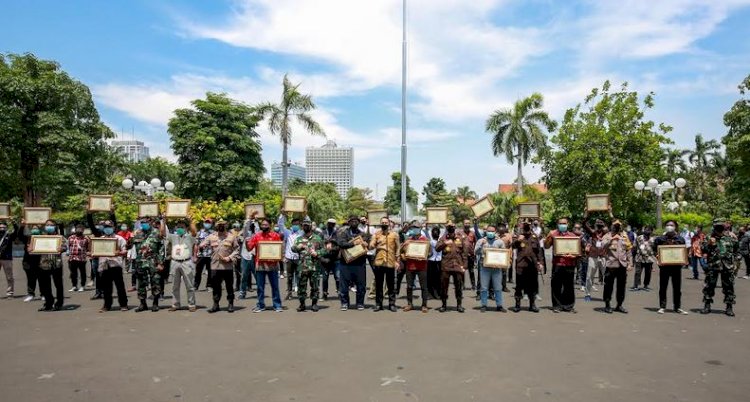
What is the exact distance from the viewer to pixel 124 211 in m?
29.5

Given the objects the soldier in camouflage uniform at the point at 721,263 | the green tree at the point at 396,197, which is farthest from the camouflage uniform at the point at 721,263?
the green tree at the point at 396,197

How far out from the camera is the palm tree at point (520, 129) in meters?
41.7

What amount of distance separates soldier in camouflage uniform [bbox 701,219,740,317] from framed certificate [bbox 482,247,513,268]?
4231mm

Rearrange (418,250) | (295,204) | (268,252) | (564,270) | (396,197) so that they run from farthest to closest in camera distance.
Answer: (396,197), (295,204), (564,270), (418,250), (268,252)

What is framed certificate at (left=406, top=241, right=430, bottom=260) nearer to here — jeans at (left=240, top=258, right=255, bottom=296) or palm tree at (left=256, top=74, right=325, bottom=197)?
jeans at (left=240, top=258, right=255, bottom=296)

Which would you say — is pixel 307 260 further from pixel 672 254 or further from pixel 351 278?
pixel 672 254

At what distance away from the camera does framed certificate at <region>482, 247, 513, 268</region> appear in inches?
423

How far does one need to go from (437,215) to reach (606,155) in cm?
2147

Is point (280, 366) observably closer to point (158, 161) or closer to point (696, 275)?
point (696, 275)

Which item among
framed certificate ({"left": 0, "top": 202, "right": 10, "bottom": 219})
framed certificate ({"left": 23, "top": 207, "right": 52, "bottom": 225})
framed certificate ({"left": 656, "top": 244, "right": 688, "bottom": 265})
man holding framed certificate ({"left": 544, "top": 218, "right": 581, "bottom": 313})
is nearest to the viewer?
framed certificate ({"left": 656, "top": 244, "right": 688, "bottom": 265})

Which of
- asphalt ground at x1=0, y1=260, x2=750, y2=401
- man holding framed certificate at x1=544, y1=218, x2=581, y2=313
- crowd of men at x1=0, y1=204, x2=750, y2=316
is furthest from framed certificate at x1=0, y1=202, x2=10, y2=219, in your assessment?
man holding framed certificate at x1=544, y1=218, x2=581, y2=313

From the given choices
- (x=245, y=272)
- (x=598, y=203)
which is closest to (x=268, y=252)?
(x=245, y=272)

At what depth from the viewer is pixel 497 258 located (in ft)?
35.5

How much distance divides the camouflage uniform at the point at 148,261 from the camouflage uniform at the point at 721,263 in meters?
11.5
